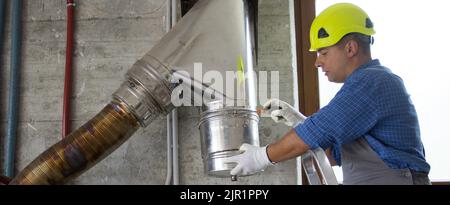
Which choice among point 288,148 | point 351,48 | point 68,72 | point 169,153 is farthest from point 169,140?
point 351,48

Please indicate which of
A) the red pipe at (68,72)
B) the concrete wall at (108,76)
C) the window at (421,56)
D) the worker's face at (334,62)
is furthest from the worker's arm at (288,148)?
the red pipe at (68,72)

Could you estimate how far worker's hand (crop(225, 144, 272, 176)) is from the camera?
131 centimetres

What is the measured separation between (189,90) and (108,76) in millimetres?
605

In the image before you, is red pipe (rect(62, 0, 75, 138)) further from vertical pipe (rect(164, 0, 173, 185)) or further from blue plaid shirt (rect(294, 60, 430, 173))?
blue plaid shirt (rect(294, 60, 430, 173))

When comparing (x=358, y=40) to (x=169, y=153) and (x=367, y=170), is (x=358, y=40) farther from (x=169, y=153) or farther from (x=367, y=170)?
(x=169, y=153)

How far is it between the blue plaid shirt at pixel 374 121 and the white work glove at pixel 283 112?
36cm

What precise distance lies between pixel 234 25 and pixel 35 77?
3.20 ft

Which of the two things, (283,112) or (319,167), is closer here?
(319,167)

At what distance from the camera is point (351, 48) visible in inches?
54.2

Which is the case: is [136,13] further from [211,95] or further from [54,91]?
[211,95]

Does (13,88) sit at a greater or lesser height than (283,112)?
greater

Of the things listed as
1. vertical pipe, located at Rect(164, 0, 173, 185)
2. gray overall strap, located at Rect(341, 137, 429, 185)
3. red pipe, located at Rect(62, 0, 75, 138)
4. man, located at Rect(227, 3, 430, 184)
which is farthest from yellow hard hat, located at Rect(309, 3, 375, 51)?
red pipe, located at Rect(62, 0, 75, 138)

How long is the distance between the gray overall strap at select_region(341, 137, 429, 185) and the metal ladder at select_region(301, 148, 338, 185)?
0.08m
